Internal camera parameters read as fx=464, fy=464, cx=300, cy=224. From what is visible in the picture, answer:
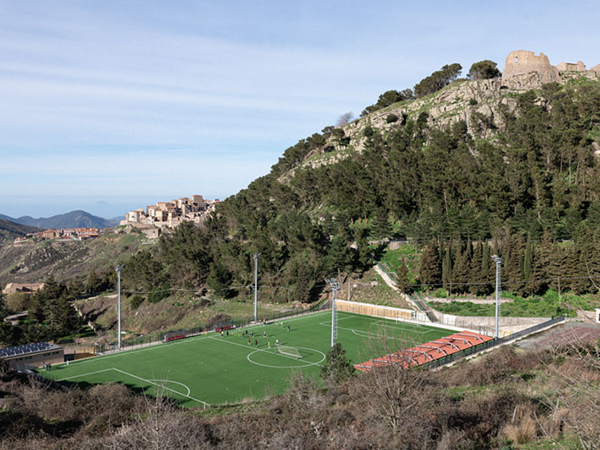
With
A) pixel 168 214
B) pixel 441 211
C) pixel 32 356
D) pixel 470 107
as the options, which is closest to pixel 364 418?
pixel 32 356

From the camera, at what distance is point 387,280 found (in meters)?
51.7

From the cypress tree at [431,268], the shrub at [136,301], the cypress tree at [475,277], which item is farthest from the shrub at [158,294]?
the cypress tree at [475,277]

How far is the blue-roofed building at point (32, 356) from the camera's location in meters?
30.6

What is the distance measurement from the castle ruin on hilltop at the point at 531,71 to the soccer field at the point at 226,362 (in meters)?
67.6

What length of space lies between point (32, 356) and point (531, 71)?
9380cm

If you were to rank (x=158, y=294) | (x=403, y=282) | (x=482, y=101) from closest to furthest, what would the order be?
(x=403, y=282)
(x=158, y=294)
(x=482, y=101)

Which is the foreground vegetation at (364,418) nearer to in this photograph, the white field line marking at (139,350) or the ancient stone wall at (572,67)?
the white field line marking at (139,350)

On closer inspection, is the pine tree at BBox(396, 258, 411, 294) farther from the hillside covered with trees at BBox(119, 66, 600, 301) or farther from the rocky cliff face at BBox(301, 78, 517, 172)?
the rocky cliff face at BBox(301, 78, 517, 172)

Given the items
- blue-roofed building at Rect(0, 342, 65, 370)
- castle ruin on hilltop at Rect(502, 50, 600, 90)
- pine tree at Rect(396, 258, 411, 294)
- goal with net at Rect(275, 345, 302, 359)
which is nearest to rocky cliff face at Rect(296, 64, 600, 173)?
castle ruin on hilltop at Rect(502, 50, 600, 90)

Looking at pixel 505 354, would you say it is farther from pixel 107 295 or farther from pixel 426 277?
pixel 107 295

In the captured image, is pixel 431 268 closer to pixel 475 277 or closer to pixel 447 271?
pixel 447 271

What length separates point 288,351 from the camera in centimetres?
3466

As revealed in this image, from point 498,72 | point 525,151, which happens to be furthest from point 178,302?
point 498,72

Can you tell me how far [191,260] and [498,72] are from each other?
78179 millimetres
